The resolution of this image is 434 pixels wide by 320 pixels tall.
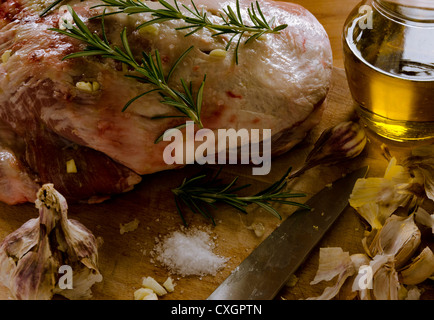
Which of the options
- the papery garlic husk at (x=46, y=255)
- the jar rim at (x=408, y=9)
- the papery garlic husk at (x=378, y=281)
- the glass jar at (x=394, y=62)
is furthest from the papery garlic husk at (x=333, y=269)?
the jar rim at (x=408, y=9)

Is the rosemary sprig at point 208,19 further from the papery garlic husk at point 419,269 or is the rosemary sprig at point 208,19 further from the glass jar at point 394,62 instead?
the papery garlic husk at point 419,269

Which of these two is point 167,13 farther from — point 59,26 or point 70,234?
point 70,234

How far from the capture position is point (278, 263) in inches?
57.4

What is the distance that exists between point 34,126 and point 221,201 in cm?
56

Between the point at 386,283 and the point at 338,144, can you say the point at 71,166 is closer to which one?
the point at 338,144

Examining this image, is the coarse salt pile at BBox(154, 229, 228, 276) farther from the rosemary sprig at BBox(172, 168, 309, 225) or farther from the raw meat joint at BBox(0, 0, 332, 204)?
the raw meat joint at BBox(0, 0, 332, 204)

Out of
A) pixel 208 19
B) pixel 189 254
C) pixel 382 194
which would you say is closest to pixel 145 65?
pixel 208 19

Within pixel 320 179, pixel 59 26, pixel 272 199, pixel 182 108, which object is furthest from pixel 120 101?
pixel 320 179

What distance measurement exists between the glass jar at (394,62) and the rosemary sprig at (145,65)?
501mm

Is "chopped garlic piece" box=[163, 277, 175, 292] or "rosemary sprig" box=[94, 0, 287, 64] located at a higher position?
"rosemary sprig" box=[94, 0, 287, 64]

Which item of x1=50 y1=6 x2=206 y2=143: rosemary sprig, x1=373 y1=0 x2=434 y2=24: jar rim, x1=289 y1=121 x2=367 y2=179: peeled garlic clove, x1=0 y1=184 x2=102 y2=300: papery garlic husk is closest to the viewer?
x1=0 y1=184 x2=102 y2=300: papery garlic husk

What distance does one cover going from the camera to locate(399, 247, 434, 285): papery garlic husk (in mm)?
1415

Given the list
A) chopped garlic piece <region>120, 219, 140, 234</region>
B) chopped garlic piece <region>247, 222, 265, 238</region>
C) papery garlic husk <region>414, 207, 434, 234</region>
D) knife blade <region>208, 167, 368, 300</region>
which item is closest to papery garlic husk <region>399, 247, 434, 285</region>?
papery garlic husk <region>414, 207, 434, 234</region>

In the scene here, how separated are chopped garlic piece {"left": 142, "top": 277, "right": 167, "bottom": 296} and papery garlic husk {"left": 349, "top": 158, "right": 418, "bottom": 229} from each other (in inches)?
22.3
